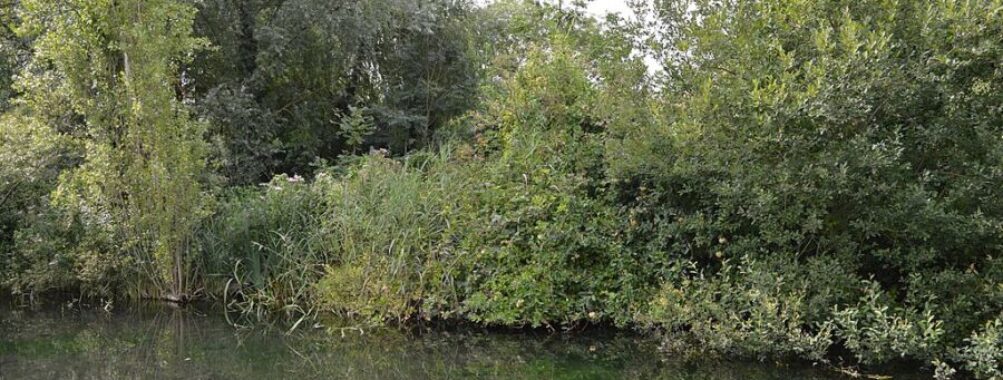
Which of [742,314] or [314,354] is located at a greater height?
[742,314]

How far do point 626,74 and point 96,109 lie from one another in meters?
5.09

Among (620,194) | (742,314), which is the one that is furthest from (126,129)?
(742,314)

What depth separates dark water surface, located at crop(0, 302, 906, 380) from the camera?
5.55 m

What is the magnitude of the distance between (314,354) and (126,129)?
3.28 metres

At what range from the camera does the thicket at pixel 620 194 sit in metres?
5.27

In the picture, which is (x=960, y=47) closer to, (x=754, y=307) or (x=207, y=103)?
(x=754, y=307)

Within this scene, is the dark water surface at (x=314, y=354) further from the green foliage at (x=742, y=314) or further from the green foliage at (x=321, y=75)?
→ the green foliage at (x=321, y=75)

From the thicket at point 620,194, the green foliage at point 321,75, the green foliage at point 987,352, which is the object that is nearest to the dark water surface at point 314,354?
the thicket at point 620,194

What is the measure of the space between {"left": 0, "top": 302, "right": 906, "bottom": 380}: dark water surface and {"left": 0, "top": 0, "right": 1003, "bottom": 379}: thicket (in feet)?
0.96

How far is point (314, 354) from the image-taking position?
20.2 ft

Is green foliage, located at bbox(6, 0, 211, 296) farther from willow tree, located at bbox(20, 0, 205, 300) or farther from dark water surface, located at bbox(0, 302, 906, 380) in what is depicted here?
dark water surface, located at bbox(0, 302, 906, 380)

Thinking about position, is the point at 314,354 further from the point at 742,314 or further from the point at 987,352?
the point at 987,352

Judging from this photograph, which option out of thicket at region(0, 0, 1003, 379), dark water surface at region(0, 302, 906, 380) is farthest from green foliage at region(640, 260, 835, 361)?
dark water surface at region(0, 302, 906, 380)

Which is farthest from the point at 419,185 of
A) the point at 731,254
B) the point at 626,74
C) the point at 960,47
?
the point at 960,47
